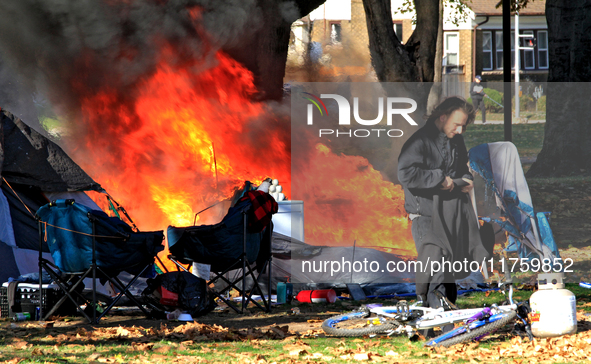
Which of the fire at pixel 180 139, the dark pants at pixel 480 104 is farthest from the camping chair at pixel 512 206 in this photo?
the fire at pixel 180 139

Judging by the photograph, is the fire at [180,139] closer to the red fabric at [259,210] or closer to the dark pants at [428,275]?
the red fabric at [259,210]

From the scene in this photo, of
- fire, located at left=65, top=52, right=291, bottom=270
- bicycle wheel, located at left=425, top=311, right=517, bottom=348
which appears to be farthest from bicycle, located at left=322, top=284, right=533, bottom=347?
fire, located at left=65, top=52, right=291, bottom=270

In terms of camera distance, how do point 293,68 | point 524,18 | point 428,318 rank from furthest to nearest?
1. point 524,18
2. point 293,68
3. point 428,318

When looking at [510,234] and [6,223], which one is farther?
[510,234]

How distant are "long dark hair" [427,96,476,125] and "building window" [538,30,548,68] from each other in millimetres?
31959

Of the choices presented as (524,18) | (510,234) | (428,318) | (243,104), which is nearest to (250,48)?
(243,104)

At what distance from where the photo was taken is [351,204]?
32.7 feet

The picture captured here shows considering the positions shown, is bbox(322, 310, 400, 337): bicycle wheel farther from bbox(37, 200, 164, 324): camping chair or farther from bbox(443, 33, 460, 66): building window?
bbox(443, 33, 460, 66): building window

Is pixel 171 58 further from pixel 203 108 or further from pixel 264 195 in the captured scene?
pixel 264 195

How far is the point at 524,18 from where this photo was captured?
38531 millimetres

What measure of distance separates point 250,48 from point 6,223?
6.65 meters

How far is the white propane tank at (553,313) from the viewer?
6.09 meters

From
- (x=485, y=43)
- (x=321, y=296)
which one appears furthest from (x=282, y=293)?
(x=485, y=43)

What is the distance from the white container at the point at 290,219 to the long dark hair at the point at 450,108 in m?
2.62
